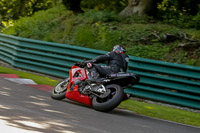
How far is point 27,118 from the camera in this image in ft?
19.5

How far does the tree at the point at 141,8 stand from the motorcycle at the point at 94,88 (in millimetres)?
8563

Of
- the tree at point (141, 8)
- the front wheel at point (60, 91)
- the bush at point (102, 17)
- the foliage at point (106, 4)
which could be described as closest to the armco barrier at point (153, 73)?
the bush at point (102, 17)

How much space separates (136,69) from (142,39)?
2.55 meters

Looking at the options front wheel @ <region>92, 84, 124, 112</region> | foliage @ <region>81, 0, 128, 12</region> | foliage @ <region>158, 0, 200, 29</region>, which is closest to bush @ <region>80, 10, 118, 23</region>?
foliage @ <region>81, 0, 128, 12</region>

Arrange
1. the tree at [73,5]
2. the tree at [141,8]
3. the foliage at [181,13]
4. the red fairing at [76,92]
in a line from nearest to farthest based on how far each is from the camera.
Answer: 1. the red fairing at [76,92]
2. the foliage at [181,13]
3. the tree at [141,8]
4. the tree at [73,5]

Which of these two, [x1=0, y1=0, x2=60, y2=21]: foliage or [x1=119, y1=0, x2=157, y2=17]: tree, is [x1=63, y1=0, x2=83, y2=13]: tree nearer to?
[x1=119, y1=0, x2=157, y2=17]: tree

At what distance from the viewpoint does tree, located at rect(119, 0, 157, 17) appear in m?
16.8

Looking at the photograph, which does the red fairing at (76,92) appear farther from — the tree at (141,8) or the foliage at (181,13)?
the tree at (141,8)

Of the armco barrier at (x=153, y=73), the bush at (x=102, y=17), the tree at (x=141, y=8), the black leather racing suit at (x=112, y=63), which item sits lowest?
the armco barrier at (x=153, y=73)

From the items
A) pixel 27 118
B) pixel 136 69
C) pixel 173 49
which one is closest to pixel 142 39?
pixel 173 49

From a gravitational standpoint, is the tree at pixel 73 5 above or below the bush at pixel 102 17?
above

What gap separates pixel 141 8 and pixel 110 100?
32.6 ft

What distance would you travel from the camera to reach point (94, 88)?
8.20 m

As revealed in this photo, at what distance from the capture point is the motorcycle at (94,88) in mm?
7782
